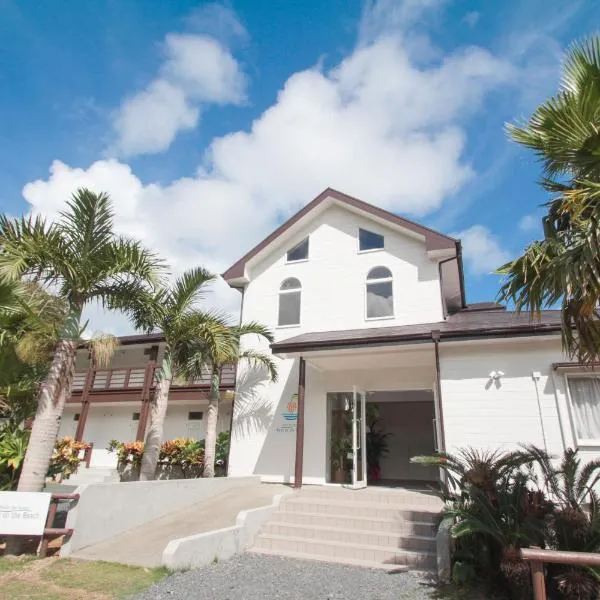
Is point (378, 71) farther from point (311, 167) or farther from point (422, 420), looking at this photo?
point (422, 420)

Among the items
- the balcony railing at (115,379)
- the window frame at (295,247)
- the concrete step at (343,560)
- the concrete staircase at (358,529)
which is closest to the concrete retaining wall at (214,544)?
the concrete staircase at (358,529)

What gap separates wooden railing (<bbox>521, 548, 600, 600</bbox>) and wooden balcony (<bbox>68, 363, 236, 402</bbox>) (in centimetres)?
1460

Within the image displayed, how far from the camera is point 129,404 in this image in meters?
20.0

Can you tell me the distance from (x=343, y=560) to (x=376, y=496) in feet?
8.15

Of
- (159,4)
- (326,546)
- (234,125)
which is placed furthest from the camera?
(234,125)

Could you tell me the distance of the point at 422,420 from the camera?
1648cm

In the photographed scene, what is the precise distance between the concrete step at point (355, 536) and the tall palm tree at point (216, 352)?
442 centimetres

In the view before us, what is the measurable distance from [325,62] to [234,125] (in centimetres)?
278

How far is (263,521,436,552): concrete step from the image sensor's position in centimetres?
698

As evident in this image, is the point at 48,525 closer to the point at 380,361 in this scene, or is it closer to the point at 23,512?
the point at 23,512

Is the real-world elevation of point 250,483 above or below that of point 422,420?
below

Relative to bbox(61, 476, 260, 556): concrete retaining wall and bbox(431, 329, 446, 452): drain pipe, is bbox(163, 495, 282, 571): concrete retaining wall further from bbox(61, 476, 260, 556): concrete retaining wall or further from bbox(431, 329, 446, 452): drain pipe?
bbox(431, 329, 446, 452): drain pipe

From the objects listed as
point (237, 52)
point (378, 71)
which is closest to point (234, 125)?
point (237, 52)

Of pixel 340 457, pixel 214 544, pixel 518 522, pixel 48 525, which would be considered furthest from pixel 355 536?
pixel 48 525
